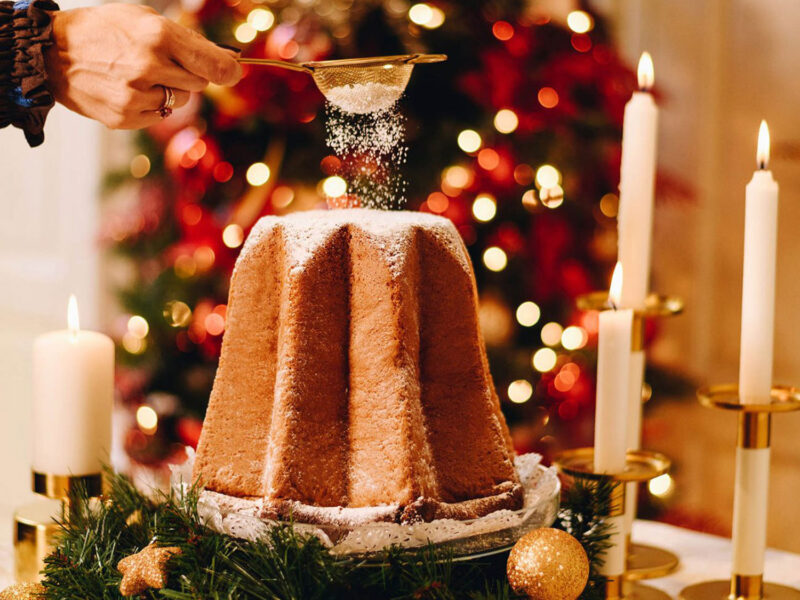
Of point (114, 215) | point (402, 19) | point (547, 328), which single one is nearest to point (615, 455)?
point (547, 328)

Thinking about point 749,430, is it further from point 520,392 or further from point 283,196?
point 283,196

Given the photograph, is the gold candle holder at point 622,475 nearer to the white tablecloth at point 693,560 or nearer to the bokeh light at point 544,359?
the white tablecloth at point 693,560

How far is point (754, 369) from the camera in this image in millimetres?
920

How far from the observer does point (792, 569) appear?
1.10m

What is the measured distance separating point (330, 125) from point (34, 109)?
347mm

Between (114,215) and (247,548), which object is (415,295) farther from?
(114,215)

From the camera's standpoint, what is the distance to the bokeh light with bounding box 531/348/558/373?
1.88 metres

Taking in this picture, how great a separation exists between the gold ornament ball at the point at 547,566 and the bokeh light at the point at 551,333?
3.67 ft

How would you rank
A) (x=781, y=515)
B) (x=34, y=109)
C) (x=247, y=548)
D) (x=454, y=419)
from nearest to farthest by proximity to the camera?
(x=247, y=548) < (x=454, y=419) < (x=34, y=109) < (x=781, y=515)

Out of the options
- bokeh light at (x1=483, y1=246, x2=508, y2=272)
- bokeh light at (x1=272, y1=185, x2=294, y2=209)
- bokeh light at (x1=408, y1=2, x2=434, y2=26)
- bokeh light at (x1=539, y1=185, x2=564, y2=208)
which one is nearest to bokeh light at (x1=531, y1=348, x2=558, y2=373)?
bokeh light at (x1=483, y1=246, x2=508, y2=272)

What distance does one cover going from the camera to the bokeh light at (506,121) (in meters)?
1.80

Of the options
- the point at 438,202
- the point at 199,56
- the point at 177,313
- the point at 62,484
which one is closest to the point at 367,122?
the point at 199,56

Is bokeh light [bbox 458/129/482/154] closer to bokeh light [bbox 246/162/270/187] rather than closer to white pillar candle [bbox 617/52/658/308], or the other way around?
bokeh light [bbox 246/162/270/187]

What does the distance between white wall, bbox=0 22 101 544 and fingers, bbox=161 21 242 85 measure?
188 cm
